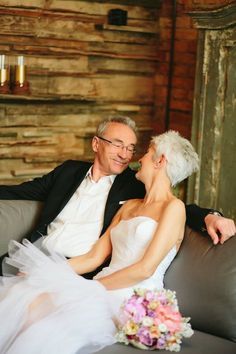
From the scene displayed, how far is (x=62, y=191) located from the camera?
12.0 ft

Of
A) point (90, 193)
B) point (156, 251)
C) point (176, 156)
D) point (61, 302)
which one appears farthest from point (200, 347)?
point (90, 193)

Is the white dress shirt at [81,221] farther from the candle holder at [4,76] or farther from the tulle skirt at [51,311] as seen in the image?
the candle holder at [4,76]

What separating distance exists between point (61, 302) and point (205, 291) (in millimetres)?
610

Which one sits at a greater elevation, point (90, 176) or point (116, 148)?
point (116, 148)

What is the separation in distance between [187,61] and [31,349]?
362 centimetres

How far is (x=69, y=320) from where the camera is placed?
2.64 m

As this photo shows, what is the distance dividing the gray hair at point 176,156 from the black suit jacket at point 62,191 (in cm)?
17

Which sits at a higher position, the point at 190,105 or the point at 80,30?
the point at 80,30

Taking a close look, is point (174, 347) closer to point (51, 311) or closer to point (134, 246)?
point (51, 311)

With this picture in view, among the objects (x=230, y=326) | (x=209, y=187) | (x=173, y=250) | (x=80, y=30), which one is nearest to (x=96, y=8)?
(x=80, y=30)

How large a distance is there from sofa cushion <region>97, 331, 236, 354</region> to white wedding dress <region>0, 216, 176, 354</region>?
0.16ft

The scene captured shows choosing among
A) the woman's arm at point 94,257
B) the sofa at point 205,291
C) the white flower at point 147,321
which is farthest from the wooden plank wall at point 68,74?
the white flower at point 147,321

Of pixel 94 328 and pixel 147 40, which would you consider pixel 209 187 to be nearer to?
pixel 147 40

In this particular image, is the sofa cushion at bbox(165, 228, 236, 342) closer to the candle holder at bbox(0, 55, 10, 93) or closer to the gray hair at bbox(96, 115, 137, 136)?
the gray hair at bbox(96, 115, 137, 136)
